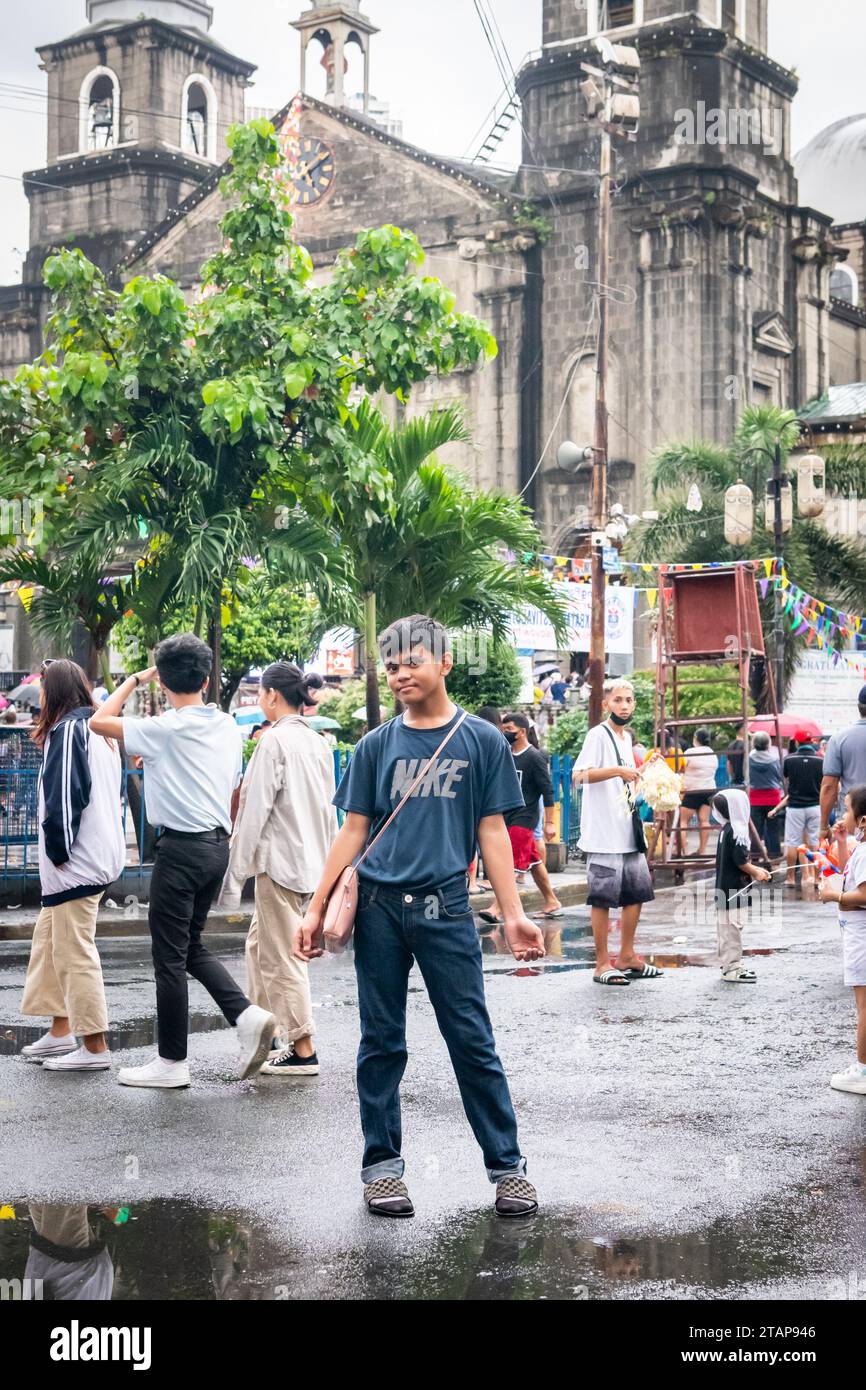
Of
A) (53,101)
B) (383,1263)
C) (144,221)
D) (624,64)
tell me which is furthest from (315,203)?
(383,1263)

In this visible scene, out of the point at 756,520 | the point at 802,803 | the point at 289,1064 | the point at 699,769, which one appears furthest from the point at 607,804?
the point at 756,520

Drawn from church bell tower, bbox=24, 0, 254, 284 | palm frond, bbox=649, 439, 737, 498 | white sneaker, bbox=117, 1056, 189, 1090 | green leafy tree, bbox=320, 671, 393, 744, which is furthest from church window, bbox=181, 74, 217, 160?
white sneaker, bbox=117, 1056, 189, 1090

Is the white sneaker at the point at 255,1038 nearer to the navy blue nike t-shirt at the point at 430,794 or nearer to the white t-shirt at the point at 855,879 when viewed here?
the navy blue nike t-shirt at the point at 430,794

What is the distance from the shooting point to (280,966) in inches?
289

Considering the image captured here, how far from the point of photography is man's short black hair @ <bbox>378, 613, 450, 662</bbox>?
17.6 ft

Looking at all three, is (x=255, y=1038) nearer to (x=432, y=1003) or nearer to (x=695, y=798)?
(x=432, y=1003)

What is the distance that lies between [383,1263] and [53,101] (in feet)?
152

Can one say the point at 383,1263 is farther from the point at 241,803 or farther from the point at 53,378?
the point at 53,378

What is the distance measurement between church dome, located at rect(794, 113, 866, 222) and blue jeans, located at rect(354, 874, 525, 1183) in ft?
164

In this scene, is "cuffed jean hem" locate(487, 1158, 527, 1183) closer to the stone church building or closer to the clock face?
the stone church building

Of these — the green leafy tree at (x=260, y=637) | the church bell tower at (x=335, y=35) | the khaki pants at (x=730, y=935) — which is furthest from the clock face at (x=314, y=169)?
the khaki pants at (x=730, y=935)

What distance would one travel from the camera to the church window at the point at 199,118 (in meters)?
45.7

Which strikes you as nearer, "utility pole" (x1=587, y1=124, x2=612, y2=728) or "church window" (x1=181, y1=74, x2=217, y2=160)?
"utility pole" (x1=587, y1=124, x2=612, y2=728)

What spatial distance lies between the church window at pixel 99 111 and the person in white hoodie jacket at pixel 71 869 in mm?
41155
